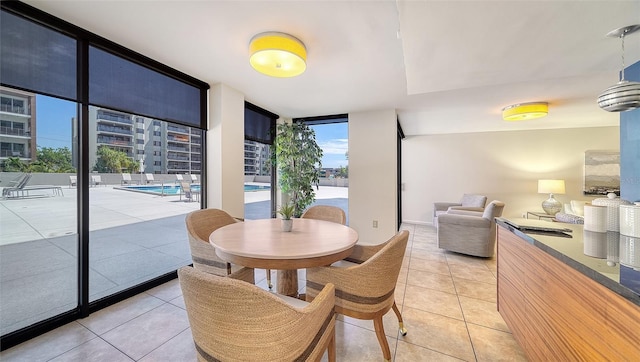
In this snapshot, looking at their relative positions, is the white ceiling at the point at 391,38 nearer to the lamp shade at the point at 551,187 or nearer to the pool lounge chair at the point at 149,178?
the pool lounge chair at the point at 149,178

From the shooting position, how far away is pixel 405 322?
1954 mm

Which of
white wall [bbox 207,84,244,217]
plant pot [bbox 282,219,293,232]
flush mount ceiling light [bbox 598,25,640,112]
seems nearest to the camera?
flush mount ceiling light [bbox 598,25,640,112]

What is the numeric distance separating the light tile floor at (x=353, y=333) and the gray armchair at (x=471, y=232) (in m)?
1.10

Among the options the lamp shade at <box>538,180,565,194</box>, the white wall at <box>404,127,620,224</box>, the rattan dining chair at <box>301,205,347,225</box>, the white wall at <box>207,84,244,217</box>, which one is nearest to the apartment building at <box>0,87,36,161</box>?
the white wall at <box>207,84,244,217</box>

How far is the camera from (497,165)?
5.43m

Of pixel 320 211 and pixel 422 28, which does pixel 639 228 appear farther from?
pixel 320 211

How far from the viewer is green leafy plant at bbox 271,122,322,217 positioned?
3.95m

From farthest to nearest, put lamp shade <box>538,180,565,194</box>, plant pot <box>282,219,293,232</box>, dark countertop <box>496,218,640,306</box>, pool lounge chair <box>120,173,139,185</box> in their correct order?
lamp shade <box>538,180,565,194</box>, pool lounge chair <box>120,173,139,185</box>, plant pot <box>282,219,293,232</box>, dark countertop <box>496,218,640,306</box>

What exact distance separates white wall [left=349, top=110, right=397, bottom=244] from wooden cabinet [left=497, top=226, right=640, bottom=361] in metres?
2.23

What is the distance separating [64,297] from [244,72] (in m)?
2.90

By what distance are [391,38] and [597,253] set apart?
1.95 m

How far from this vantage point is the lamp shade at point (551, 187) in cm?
461

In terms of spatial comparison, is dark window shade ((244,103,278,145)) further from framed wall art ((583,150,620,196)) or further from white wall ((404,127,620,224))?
framed wall art ((583,150,620,196))

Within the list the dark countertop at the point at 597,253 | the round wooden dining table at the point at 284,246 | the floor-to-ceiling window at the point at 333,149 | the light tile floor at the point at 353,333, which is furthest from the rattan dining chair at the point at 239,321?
the floor-to-ceiling window at the point at 333,149
